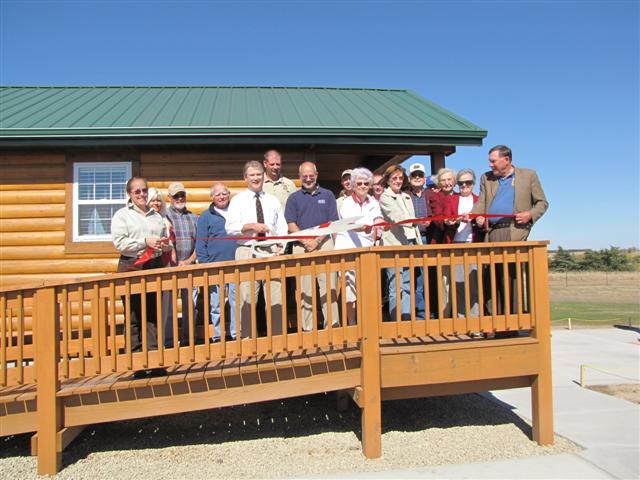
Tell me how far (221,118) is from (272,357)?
3.77 meters

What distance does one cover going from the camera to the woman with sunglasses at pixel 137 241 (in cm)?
397

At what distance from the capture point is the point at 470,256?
413 centimetres

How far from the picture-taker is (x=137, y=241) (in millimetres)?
3977

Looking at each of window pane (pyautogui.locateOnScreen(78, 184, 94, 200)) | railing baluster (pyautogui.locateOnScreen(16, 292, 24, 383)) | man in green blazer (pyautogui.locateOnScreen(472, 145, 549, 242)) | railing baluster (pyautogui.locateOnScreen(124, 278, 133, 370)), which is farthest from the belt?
window pane (pyautogui.locateOnScreen(78, 184, 94, 200))

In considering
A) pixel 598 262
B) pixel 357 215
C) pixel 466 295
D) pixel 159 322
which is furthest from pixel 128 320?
pixel 598 262

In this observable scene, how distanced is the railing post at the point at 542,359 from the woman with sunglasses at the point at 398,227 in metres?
1.14

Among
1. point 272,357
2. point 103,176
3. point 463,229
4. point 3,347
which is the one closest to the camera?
point 3,347

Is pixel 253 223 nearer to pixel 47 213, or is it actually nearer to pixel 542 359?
pixel 542 359

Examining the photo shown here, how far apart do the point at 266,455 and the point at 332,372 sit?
0.89m

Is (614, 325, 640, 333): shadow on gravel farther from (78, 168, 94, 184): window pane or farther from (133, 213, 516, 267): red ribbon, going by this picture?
(78, 168, 94, 184): window pane

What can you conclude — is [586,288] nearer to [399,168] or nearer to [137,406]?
[399,168]

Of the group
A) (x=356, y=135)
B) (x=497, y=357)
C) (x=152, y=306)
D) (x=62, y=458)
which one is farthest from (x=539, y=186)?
(x=62, y=458)

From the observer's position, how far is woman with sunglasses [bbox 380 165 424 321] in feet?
A: 15.3

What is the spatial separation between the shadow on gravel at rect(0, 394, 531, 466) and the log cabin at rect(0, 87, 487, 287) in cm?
221
